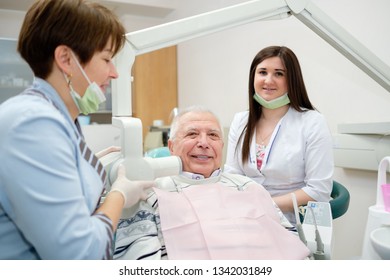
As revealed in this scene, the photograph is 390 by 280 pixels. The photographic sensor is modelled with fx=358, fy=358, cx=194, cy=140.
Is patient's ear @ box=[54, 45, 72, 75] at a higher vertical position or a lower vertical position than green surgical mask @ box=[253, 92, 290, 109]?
higher

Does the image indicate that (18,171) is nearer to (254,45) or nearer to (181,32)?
(181,32)

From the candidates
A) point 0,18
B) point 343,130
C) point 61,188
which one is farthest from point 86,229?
point 0,18

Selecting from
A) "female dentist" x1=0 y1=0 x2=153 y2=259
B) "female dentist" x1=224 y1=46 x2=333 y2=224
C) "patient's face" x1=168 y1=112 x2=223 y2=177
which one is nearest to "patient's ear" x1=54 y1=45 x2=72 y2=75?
"female dentist" x1=0 y1=0 x2=153 y2=259

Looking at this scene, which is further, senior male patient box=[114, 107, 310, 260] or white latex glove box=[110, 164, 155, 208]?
senior male patient box=[114, 107, 310, 260]

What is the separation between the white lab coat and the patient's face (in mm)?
351

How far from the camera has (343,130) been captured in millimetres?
1955

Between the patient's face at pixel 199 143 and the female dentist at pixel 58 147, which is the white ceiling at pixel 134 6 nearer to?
the patient's face at pixel 199 143

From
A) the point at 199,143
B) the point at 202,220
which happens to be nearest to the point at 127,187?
the point at 202,220

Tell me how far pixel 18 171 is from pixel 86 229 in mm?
164

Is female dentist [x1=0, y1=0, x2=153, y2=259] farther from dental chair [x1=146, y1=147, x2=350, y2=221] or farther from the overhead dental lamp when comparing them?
dental chair [x1=146, y1=147, x2=350, y2=221]

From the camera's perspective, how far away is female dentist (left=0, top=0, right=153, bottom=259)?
649 millimetres

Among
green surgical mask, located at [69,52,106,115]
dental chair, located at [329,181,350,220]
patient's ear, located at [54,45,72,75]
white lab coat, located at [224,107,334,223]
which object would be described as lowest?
dental chair, located at [329,181,350,220]

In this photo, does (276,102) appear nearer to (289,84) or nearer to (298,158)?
(289,84)

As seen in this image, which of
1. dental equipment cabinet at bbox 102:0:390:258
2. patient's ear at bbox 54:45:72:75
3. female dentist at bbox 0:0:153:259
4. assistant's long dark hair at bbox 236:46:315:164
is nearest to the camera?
female dentist at bbox 0:0:153:259
